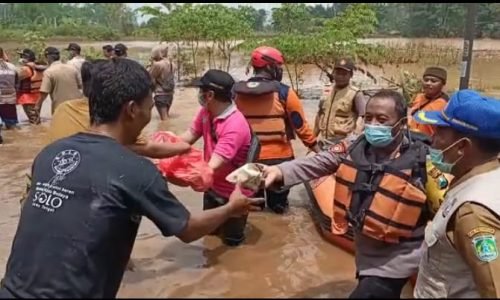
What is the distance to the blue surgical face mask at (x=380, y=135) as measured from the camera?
111 inches

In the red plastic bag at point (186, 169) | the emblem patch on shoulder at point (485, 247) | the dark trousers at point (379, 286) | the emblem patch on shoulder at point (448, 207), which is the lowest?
the dark trousers at point (379, 286)

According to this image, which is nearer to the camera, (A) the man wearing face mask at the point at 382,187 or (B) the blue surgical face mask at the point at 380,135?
(A) the man wearing face mask at the point at 382,187

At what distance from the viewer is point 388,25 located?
4884 centimetres

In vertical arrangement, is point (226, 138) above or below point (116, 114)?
below

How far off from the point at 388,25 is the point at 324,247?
151 feet

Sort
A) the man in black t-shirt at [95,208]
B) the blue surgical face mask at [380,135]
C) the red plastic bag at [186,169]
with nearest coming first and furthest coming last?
the man in black t-shirt at [95,208]
the blue surgical face mask at [380,135]
the red plastic bag at [186,169]

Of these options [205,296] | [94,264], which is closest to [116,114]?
[94,264]

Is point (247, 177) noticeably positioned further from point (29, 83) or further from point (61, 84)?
point (29, 83)

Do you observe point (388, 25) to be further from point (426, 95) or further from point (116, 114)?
point (116, 114)

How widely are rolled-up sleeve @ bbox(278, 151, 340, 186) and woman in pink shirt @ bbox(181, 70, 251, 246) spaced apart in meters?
1.56

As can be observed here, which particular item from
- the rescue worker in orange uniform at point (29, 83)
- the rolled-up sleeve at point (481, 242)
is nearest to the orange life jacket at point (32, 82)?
the rescue worker in orange uniform at point (29, 83)

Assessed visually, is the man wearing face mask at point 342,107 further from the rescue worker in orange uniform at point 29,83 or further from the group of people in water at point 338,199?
the rescue worker in orange uniform at point 29,83

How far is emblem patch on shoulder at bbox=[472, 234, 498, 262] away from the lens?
2.17m

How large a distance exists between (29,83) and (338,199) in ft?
32.7
